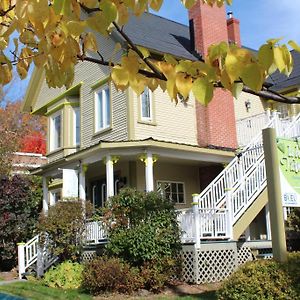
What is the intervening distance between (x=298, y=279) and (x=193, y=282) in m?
6.36

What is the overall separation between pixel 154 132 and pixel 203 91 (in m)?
16.2

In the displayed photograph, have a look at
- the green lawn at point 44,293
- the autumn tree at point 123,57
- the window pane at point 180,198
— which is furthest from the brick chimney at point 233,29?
the autumn tree at point 123,57

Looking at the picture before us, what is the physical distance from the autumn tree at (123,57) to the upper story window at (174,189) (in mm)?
16111

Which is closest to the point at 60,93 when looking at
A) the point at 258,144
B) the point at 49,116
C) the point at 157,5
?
the point at 49,116

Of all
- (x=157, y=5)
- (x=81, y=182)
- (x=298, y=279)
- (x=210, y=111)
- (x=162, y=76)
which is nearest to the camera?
(x=162, y=76)

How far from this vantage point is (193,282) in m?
13.0

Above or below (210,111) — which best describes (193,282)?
below

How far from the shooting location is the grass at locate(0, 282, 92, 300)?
1202 centimetres

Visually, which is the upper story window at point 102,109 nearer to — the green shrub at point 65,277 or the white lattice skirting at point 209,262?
the green shrub at point 65,277

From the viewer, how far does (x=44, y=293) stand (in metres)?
12.9

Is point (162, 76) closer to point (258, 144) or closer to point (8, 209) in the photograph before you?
point (258, 144)

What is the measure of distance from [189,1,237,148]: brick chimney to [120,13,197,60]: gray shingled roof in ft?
2.45

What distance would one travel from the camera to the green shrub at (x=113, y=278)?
39.9 feet

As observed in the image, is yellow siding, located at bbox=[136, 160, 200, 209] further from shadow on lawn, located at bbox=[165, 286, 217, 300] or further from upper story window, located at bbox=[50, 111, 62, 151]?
shadow on lawn, located at bbox=[165, 286, 217, 300]
